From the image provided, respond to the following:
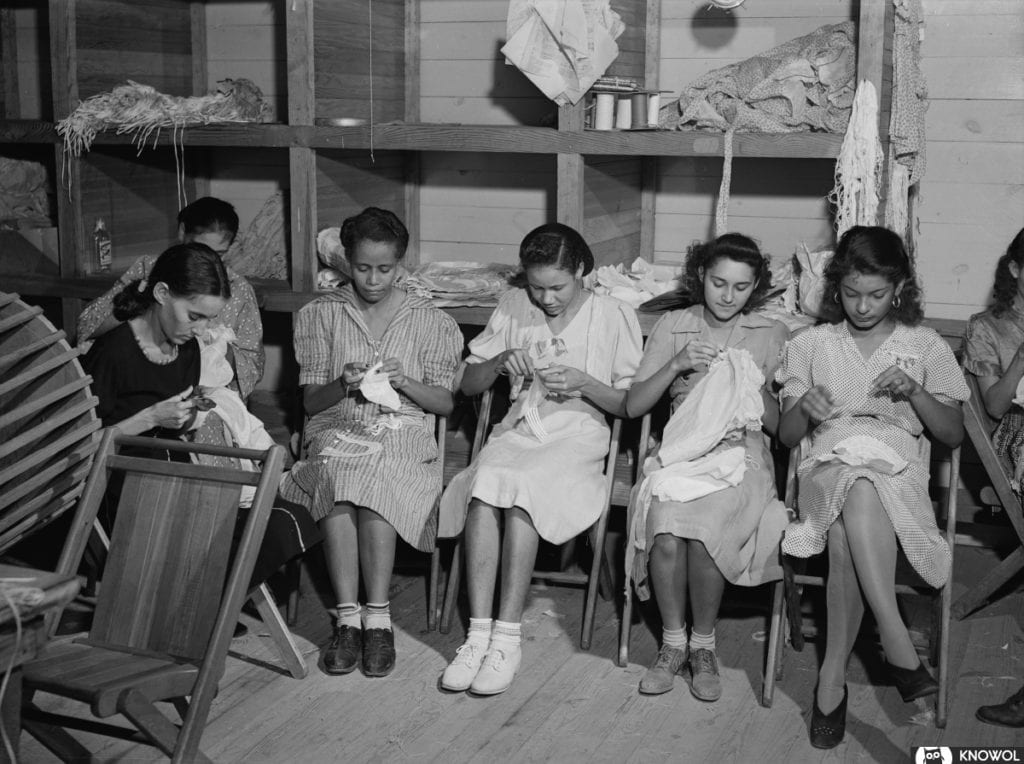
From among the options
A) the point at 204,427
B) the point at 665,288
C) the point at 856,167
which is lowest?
the point at 204,427

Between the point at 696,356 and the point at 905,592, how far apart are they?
3.62ft

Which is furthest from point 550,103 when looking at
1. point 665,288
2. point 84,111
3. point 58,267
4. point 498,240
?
point 58,267

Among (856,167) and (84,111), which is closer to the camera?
(856,167)

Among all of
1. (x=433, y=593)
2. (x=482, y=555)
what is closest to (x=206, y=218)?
(x=433, y=593)

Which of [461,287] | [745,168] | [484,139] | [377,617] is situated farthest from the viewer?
[745,168]

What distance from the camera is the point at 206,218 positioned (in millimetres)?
5457

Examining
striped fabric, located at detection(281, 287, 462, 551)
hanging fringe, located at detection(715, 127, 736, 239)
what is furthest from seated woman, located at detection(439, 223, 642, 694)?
hanging fringe, located at detection(715, 127, 736, 239)

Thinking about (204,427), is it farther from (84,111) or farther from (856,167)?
(856,167)

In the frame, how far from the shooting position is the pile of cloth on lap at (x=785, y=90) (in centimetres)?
488

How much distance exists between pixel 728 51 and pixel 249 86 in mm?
2342

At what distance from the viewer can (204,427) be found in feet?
15.0

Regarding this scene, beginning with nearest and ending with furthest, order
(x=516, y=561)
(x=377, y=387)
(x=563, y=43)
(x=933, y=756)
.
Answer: (x=933, y=756)
(x=516, y=561)
(x=377, y=387)
(x=563, y=43)

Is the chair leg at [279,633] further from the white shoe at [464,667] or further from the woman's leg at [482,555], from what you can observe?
the woman's leg at [482,555]

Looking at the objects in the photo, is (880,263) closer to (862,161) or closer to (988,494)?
(862,161)
